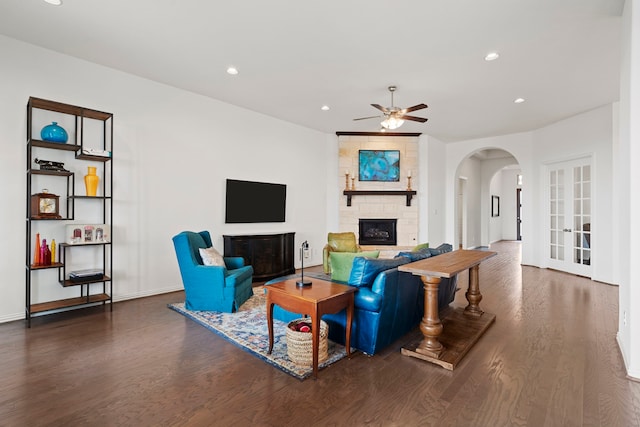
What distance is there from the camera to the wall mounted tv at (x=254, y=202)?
5578 mm

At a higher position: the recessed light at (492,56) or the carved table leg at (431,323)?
the recessed light at (492,56)

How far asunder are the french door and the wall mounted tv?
562cm

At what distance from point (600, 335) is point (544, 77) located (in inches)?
129

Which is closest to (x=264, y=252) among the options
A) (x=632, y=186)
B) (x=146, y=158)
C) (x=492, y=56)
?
(x=146, y=158)

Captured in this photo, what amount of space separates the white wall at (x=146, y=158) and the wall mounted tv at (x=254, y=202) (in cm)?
14

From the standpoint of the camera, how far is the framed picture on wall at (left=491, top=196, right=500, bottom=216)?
12.5 meters

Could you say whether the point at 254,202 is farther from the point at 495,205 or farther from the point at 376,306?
the point at 495,205

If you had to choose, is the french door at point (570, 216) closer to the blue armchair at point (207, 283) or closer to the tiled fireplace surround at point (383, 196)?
the tiled fireplace surround at point (383, 196)

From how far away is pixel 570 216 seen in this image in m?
Result: 6.34

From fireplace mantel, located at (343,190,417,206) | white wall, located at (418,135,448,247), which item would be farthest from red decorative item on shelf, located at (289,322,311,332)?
white wall, located at (418,135,448,247)

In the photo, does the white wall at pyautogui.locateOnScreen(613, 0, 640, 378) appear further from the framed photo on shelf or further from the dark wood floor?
the framed photo on shelf

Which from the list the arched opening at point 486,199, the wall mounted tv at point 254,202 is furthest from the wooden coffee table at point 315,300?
the arched opening at point 486,199

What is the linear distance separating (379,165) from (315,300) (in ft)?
18.2

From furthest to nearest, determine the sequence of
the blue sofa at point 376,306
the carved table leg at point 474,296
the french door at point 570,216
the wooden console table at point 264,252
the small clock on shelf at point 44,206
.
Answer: the french door at point 570,216
the wooden console table at point 264,252
the carved table leg at point 474,296
the small clock on shelf at point 44,206
the blue sofa at point 376,306
